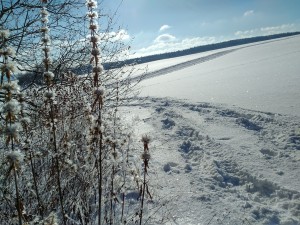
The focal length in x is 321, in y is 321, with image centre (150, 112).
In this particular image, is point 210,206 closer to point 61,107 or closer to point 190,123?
point 61,107

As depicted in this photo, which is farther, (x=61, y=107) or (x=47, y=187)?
(x=61, y=107)

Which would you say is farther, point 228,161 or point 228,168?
point 228,161

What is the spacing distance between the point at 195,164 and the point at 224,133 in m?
1.48

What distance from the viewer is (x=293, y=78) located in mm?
10945

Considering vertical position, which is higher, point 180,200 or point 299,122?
Answer: point 299,122

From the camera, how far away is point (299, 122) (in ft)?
19.6

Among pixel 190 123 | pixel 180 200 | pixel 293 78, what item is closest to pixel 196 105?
pixel 190 123

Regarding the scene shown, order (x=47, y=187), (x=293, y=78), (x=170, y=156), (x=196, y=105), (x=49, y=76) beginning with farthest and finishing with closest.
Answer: (x=293, y=78)
(x=196, y=105)
(x=170, y=156)
(x=47, y=187)
(x=49, y=76)

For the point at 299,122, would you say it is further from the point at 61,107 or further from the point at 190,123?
the point at 61,107

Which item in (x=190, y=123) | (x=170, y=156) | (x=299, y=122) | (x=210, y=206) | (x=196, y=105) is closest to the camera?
(x=210, y=206)

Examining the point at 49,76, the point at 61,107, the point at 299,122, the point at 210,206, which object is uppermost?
the point at 49,76

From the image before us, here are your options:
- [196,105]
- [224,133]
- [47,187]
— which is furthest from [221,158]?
[196,105]

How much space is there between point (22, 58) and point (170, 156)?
9.89 feet

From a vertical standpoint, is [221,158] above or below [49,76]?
below
